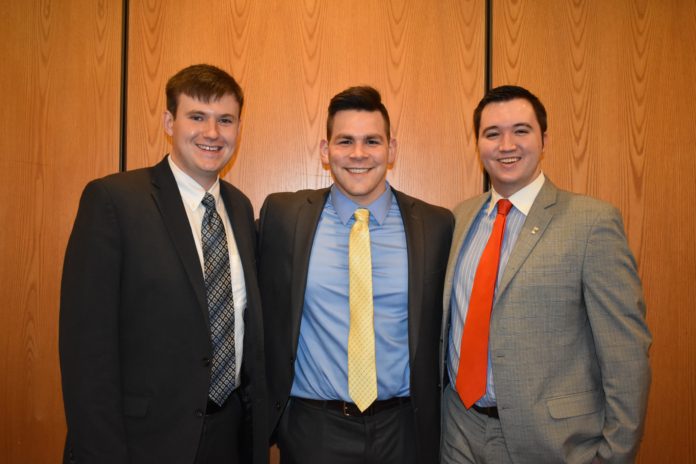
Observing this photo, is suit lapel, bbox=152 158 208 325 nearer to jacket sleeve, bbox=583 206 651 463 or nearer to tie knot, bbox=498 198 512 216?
tie knot, bbox=498 198 512 216

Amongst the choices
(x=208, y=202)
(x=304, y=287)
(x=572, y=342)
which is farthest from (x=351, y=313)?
(x=572, y=342)

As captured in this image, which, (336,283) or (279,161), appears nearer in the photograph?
(336,283)

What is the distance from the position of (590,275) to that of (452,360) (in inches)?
24.3

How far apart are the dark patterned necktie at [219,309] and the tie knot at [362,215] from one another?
56 cm

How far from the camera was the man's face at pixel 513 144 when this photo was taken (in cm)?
180

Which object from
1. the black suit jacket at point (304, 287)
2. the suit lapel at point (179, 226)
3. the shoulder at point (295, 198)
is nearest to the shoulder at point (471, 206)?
the black suit jacket at point (304, 287)

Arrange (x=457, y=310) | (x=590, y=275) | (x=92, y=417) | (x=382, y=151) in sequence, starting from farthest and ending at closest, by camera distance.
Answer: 1. (x=382, y=151)
2. (x=457, y=310)
3. (x=590, y=275)
4. (x=92, y=417)

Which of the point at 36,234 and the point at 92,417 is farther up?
the point at 36,234

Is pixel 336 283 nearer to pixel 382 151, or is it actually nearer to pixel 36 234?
pixel 382 151

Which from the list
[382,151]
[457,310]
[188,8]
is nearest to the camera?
[457,310]

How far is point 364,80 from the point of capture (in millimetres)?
2576

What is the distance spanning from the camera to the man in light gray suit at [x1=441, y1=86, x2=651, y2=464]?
1.57m

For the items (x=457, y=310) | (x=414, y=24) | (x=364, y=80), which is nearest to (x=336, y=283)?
(x=457, y=310)

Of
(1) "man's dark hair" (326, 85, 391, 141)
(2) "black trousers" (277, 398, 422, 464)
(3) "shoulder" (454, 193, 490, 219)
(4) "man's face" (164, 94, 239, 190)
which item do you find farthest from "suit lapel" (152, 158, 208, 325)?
(3) "shoulder" (454, 193, 490, 219)
